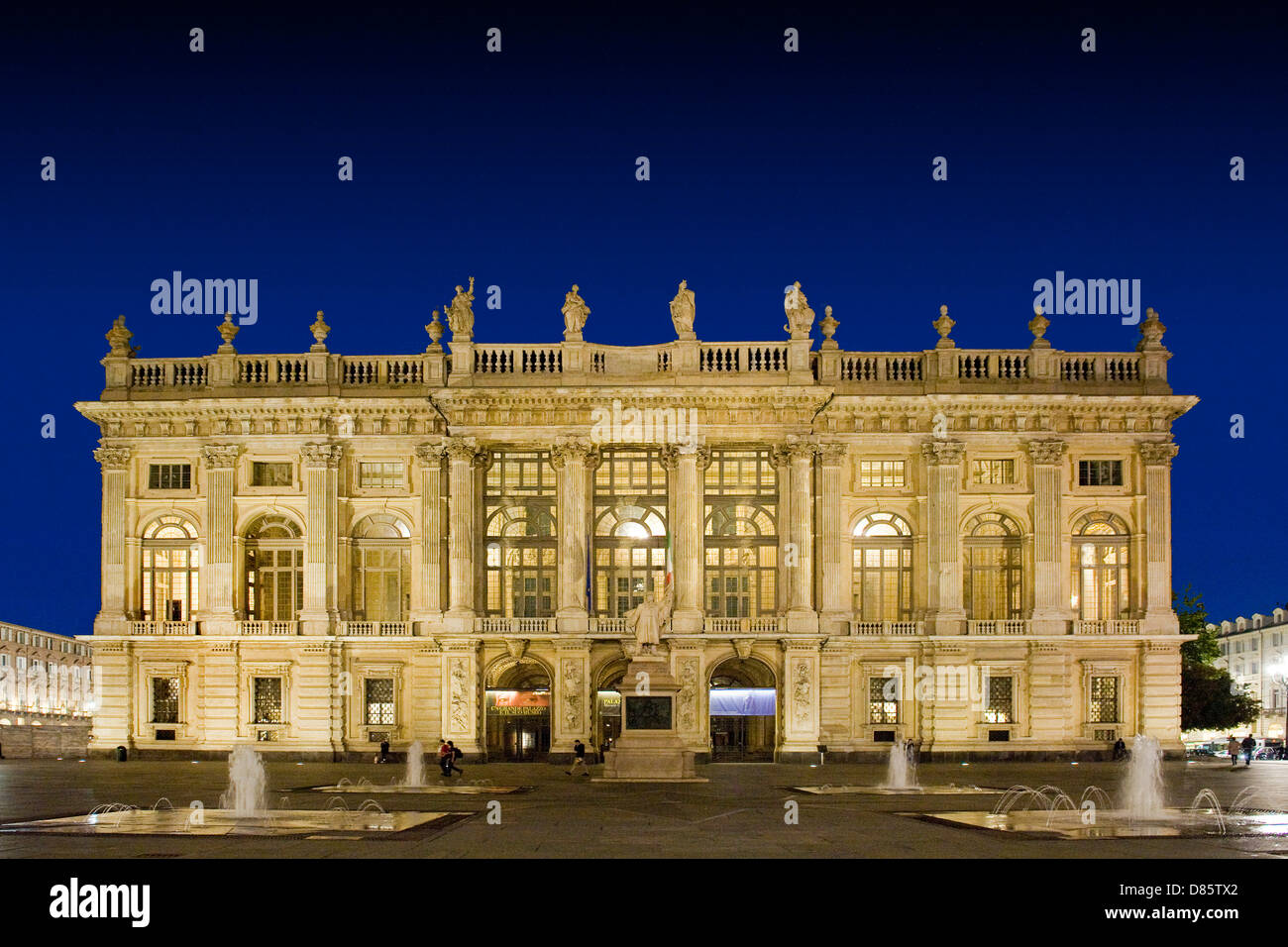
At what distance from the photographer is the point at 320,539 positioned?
60938mm

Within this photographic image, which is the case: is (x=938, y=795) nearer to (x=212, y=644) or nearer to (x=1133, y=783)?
(x=1133, y=783)

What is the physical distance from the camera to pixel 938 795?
36.9 meters

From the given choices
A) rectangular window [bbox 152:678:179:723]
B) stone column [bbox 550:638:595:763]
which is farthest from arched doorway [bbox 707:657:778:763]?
rectangular window [bbox 152:678:179:723]

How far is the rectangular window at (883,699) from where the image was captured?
199ft

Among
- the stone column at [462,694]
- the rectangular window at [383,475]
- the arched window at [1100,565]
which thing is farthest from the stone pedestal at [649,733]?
the arched window at [1100,565]

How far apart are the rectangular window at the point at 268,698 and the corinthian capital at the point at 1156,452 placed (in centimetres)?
3829

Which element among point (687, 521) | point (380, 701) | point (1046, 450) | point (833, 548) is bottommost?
point (380, 701)

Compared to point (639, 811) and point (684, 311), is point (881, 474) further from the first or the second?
point (639, 811)

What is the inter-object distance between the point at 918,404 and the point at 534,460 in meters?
16.6

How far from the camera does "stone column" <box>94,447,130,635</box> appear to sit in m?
61.9

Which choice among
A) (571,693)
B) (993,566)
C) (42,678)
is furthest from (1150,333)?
(42,678)

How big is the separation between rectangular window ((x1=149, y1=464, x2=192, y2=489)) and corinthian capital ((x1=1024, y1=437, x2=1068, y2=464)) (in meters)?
36.5

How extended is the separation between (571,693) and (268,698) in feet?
44.0

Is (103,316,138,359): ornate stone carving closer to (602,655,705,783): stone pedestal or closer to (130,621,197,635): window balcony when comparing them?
(130,621,197,635): window balcony
